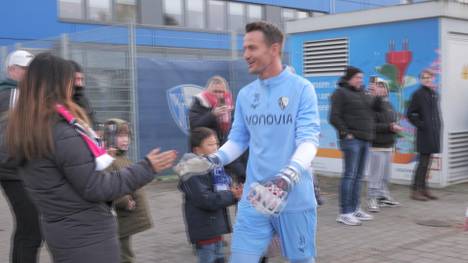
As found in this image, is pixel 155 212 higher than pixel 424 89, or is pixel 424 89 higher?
pixel 424 89

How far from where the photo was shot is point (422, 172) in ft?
26.8

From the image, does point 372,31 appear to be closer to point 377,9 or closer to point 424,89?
point 377,9

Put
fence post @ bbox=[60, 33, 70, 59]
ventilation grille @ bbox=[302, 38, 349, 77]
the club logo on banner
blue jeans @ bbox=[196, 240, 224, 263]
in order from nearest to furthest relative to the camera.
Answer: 1. blue jeans @ bbox=[196, 240, 224, 263]
2. ventilation grille @ bbox=[302, 38, 349, 77]
3. the club logo on banner
4. fence post @ bbox=[60, 33, 70, 59]

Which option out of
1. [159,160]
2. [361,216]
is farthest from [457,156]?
[159,160]

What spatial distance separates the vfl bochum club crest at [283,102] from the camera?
3.36 meters

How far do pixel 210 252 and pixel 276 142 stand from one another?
1.42m

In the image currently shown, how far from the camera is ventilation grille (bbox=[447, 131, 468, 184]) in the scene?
9.29 m

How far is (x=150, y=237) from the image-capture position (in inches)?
256

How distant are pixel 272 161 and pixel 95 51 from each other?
25.3ft

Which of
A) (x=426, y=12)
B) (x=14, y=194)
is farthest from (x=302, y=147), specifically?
(x=426, y=12)

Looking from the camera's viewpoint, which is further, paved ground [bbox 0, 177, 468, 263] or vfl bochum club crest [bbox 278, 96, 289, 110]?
paved ground [bbox 0, 177, 468, 263]

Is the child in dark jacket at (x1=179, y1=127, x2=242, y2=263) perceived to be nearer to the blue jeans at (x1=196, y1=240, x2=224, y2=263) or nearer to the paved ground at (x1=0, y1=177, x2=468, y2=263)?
the blue jeans at (x1=196, y1=240, x2=224, y2=263)

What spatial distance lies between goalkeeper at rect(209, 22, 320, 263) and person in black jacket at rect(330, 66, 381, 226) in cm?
348

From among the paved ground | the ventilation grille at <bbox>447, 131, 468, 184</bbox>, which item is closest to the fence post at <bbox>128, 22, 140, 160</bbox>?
the paved ground
